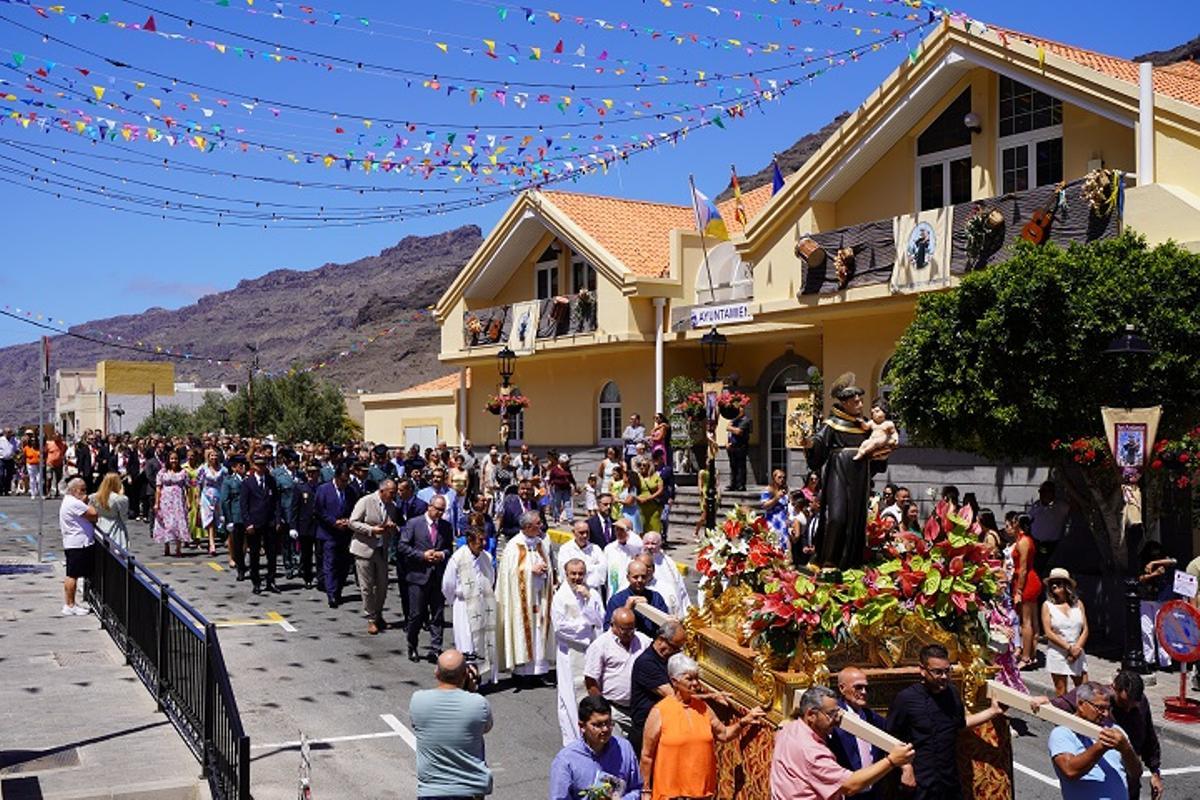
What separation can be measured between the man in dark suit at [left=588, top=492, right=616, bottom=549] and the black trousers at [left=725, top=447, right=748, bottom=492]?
11.7 metres

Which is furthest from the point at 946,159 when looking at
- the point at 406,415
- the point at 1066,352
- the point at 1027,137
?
the point at 406,415

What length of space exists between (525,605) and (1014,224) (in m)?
11.6

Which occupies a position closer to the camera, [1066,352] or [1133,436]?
[1133,436]

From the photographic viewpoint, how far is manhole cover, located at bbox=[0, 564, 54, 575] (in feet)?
A: 66.5

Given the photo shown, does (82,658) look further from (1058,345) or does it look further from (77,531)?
(1058,345)

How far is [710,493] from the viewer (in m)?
23.9

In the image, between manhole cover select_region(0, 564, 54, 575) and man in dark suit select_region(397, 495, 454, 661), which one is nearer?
man in dark suit select_region(397, 495, 454, 661)

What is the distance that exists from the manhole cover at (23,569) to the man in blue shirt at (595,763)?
16.1 meters

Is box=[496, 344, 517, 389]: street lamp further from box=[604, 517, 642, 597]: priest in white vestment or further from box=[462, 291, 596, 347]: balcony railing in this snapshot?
box=[604, 517, 642, 597]: priest in white vestment

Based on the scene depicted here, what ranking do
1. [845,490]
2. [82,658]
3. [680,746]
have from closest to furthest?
[680,746] < [845,490] < [82,658]

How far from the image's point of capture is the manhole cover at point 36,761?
9.40m

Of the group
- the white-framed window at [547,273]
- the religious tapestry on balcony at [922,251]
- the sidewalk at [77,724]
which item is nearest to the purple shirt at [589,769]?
the sidewalk at [77,724]

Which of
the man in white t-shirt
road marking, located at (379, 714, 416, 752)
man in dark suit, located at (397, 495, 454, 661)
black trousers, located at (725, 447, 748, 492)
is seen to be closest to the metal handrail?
the man in white t-shirt

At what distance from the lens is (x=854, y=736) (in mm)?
7117
